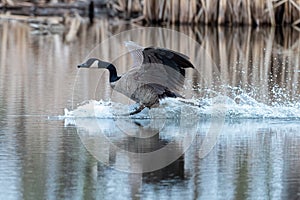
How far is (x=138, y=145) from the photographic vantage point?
7609 mm

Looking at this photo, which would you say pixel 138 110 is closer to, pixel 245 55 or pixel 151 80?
pixel 151 80

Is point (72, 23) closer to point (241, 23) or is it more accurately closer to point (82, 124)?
point (241, 23)

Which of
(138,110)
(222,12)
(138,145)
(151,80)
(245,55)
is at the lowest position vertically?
(138,145)

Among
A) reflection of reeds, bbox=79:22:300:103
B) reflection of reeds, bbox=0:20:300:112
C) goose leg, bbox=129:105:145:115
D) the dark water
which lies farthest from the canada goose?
reflection of reeds, bbox=79:22:300:103

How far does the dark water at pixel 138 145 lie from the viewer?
5988mm

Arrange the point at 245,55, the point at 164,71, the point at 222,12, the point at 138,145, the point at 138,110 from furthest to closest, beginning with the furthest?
the point at 222,12 → the point at 245,55 → the point at 138,110 → the point at 164,71 → the point at 138,145

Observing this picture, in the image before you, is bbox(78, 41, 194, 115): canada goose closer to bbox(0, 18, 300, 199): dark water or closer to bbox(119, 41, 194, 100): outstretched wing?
bbox(119, 41, 194, 100): outstretched wing

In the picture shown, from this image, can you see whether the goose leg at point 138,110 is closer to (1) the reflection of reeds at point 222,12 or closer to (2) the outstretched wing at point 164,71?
(2) the outstretched wing at point 164,71

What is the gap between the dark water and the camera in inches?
236

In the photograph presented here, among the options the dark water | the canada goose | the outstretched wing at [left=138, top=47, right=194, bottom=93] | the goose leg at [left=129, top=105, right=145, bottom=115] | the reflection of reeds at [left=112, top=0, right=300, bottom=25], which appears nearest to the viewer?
the dark water

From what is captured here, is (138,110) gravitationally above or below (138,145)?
above

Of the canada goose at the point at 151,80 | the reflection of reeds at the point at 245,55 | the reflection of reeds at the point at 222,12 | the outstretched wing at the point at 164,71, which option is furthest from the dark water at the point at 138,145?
the reflection of reeds at the point at 222,12

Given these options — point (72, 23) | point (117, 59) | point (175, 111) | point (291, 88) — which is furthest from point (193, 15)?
point (175, 111)

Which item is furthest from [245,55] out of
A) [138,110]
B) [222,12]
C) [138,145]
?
[138,145]
